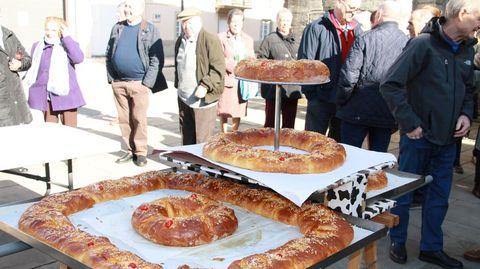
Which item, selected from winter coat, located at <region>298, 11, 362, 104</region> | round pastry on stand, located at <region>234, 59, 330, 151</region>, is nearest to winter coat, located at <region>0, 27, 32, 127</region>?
winter coat, located at <region>298, 11, 362, 104</region>

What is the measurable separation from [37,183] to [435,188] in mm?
4020

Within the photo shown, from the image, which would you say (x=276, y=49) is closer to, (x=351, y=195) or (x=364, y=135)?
(x=364, y=135)

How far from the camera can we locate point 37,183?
216 inches

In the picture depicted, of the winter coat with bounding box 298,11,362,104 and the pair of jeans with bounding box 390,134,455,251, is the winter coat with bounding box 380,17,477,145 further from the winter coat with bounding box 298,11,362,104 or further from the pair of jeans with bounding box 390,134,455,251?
the winter coat with bounding box 298,11,362,104

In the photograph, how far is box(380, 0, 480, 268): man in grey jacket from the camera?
Answer: 133 inches

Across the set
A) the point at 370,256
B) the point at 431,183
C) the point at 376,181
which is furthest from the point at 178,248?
the point at 431,183

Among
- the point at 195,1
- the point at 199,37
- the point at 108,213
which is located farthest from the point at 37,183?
the point at 195,1

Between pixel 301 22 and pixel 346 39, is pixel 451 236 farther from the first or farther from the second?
pixel 301 22

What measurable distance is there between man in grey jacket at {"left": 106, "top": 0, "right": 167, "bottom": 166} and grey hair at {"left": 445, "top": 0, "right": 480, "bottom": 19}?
345 centimetres

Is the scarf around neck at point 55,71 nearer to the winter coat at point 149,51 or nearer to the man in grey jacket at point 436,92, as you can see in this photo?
the winter coat at point 149,51

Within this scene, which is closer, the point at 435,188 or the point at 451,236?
the point at 435,188

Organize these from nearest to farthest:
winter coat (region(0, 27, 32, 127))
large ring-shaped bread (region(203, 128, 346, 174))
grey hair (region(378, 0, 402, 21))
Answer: large ring-shaped bread (region(203, 128, 346, 174))
grey hair (region(378, 0, 402, 21))
winter coat (region(0, 27, 32, 127))

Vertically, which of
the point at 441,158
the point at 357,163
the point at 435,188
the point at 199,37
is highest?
the point at 199,37

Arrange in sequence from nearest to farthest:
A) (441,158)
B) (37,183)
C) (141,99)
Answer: (441,158) → (37,183) → (141,99)
